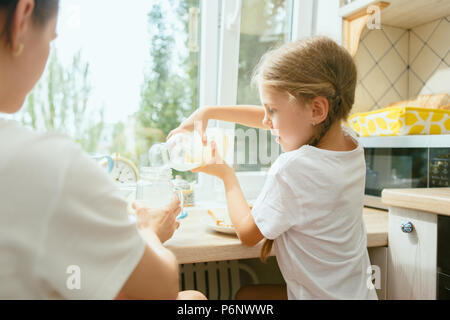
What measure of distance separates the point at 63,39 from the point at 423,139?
1.42 metres

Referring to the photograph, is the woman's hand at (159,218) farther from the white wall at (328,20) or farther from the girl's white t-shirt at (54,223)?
the white wall at (328,20)

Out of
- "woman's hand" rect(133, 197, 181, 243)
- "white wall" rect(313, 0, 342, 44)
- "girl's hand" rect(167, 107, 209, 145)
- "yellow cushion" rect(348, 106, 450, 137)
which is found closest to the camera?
"woman's hand" rect(133, 197, 181, 243)

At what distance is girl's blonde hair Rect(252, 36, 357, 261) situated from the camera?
800mm

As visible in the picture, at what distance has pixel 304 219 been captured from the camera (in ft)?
2.53

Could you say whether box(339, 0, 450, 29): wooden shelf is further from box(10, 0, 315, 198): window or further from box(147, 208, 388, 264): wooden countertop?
box(147, 208, 388, 264): wooden countertop

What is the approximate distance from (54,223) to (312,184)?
1.81 feet

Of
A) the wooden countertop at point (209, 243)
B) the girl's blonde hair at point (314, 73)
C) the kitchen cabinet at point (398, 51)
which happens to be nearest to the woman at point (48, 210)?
the wooden countertop at point (209, 243)

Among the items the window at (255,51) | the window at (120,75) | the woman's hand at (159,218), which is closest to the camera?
the woman's hand at (159,218)

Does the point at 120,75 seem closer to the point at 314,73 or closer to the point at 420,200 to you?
the point at 314,73

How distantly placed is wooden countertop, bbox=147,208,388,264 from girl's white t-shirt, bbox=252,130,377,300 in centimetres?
12

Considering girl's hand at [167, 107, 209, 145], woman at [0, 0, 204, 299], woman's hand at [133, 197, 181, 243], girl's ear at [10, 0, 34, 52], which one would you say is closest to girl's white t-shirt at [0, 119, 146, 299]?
woman at [0, 0, 204, 299]

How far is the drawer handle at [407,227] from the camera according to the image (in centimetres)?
95
